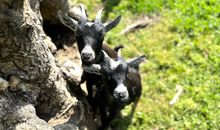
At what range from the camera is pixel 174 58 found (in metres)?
10.4

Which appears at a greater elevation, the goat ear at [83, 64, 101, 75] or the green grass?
the goat ear at [83, 64, 101, 75]

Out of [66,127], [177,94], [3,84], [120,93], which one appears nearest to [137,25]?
[177,94]

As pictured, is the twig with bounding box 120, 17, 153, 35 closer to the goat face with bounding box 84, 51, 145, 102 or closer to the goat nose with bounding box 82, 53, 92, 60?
the goat face with bounding box 84, 51, 145, 102

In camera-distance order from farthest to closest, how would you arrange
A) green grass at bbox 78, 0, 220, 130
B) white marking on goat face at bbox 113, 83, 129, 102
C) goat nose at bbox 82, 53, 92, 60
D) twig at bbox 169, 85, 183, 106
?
twig at bbox 169, 85, 183, 106 → green grass at bbox 78, 0, 220, 130 → white marking on goat face at bbox 113, 83, 129, 102 → goat nose at bbox 82, 53, 92, 60

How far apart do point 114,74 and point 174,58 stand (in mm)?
3332

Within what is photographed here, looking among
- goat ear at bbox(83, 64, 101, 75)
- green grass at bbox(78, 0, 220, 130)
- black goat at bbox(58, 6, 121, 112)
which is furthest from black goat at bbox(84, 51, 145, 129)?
green grass at bbox(78, 0, 220, 130)

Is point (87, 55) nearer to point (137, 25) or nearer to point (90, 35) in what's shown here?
point (90, 35)

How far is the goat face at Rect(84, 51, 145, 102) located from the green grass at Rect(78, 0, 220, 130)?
6.27 ft

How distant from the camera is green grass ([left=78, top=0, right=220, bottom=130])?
9.21m

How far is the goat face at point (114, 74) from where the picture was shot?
727 cm

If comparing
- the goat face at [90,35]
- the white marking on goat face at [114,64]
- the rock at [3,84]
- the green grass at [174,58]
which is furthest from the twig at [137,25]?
the rock at [3,84]

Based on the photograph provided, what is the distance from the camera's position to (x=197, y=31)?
10789 millimetres

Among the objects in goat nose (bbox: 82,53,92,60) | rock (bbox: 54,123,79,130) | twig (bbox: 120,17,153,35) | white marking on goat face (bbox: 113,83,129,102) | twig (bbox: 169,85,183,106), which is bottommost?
twig (bbox: 169,85,183,106)

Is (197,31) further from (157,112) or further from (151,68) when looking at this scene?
(157,112)
